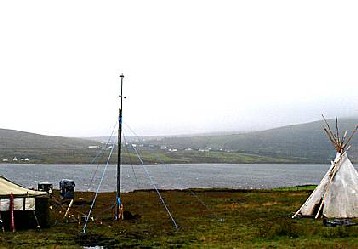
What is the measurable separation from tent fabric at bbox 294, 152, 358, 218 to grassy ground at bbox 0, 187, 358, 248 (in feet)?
4.84

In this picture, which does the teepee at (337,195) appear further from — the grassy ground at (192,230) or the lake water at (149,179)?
the lake water at (149,179)

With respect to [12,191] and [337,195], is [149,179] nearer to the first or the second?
[337,195]

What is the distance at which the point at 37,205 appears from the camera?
25.3 meters

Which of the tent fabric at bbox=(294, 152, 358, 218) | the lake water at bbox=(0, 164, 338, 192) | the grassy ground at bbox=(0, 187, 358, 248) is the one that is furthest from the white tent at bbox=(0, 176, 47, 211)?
the lake water at bbox=(0, 164, 338, 192)

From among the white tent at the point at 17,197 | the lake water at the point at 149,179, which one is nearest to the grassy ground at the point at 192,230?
the white tent at the point at 17,197

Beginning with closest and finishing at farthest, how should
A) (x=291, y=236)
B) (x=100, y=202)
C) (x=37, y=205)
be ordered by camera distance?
(x=291, y=236), (x=37, y=205), (x=100, y=202)

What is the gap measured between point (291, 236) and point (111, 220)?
1078 cm

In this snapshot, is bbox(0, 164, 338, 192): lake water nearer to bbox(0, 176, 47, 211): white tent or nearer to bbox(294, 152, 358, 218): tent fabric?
bbox(294, 152, 358, 218): tent fabric

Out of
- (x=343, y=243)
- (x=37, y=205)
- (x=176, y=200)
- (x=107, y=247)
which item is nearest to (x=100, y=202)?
(x=176, y=200)

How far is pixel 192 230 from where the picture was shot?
2462 centimetres

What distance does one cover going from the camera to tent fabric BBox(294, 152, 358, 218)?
91.9ft

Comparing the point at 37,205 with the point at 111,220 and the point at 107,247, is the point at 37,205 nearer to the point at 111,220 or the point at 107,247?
the point at 111,220

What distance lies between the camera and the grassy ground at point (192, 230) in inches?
816

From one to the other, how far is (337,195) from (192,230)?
906 centimetres
